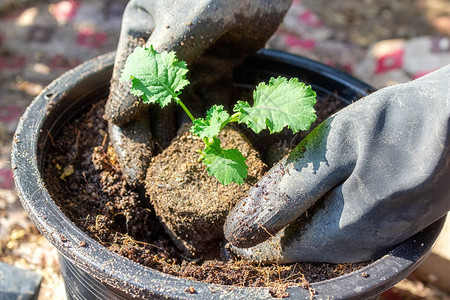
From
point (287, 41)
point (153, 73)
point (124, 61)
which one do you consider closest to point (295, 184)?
point (153, 73)

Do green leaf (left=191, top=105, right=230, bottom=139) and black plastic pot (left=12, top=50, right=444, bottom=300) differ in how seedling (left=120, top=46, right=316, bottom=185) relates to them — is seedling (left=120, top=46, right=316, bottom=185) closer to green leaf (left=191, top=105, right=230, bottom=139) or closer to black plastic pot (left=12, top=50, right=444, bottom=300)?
green leaf (left=191, top=105, right=230, bottom=139)

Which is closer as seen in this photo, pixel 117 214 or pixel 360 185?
pixel 360 185

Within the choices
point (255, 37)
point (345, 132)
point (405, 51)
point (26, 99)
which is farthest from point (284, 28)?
point (345, 132)

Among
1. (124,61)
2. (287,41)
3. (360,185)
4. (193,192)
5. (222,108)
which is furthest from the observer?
(287,41)

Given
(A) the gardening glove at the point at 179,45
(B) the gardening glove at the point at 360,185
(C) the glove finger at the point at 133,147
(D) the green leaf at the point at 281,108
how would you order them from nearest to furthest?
(B) the gardening glove at the point at 360,185, (D) the green leaf at the point at 281,108, (A) the gardening glove at the point at 179,45, (C) the glove finger at the point at 133,147

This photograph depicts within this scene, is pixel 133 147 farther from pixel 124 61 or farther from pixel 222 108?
pixel 222 108

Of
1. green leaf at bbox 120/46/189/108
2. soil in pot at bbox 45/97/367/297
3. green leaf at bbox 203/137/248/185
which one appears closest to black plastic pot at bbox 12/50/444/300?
soil in pot at bbox 45/97/367/297

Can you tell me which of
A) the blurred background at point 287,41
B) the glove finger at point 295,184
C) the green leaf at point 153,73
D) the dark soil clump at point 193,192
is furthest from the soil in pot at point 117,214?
the blurred background at point 287,41

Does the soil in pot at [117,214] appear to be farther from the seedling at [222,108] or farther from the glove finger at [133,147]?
the seedling at [222,108]
